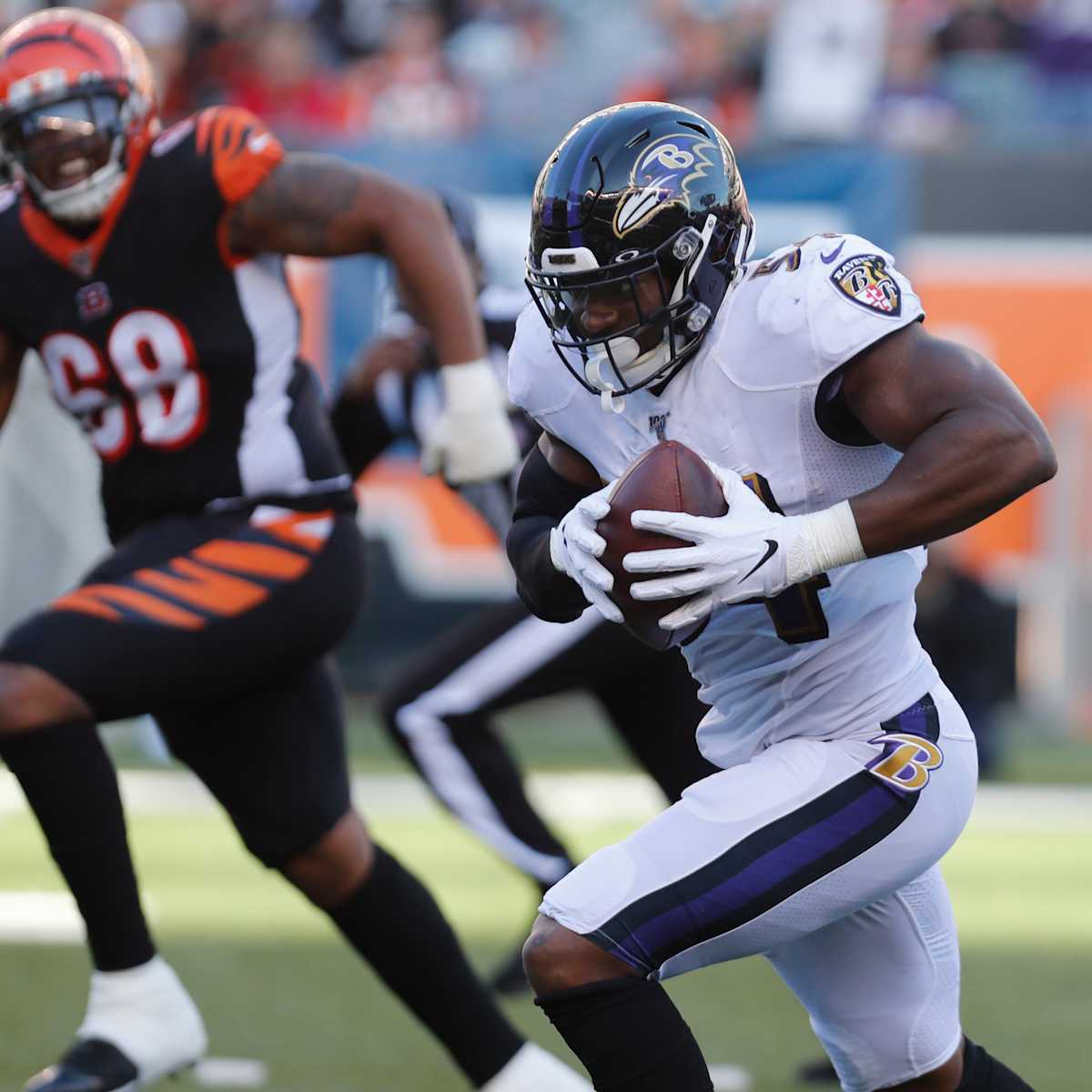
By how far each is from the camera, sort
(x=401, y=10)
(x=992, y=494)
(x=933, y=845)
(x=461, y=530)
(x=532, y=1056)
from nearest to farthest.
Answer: (x=992, y=494) → (x=933, y=845) → (x=532, y=1056) → (x=461, y=530) → (x=401, y=10)

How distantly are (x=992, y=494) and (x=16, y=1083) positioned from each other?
2211mm

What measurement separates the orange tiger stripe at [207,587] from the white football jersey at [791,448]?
2.45 feet

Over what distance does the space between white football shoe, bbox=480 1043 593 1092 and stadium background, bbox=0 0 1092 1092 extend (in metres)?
0.45

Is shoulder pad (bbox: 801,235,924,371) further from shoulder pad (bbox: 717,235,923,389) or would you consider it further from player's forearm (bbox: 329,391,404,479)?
player's forearm (bbox: 329,391,404,479)

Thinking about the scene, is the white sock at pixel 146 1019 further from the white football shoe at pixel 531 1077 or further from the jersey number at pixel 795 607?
the jersey number at pixel 795 607

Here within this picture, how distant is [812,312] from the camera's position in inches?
92.7

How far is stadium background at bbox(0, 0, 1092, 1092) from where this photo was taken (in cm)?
427

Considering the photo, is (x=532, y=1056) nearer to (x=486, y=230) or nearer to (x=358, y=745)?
(x=358, y=745)

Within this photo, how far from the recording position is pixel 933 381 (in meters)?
2.26

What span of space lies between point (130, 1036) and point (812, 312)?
1.60 meters

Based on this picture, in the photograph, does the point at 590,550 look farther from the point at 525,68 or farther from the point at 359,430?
the point at 525,68

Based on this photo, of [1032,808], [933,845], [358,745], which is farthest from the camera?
[358,745]

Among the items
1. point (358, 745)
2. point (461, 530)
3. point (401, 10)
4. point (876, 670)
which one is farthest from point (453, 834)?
point (401, 10)

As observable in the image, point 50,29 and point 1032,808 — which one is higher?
point 50,29
